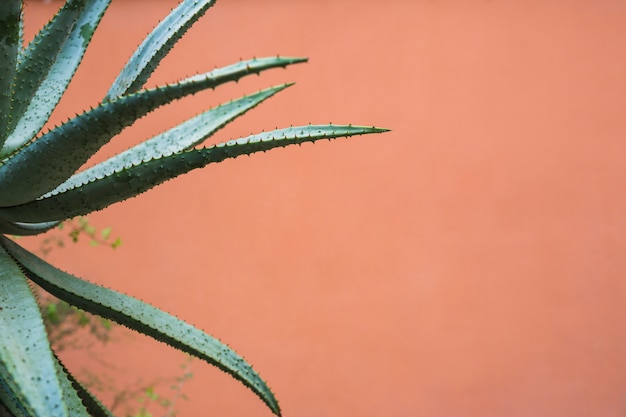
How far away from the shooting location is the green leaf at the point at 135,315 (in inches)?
32.7

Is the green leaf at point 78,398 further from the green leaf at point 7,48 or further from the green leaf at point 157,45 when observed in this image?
the green leaf at point 157,45

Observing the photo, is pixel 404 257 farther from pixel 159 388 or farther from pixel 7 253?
pixel 7 253

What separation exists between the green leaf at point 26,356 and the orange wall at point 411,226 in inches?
63.3

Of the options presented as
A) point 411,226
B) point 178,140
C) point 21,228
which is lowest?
point 21,228

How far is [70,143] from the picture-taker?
756mm

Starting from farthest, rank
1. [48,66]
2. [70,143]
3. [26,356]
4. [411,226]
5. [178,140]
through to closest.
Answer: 1. [411,226]
2. [178,140]
3. [48,66]
4. [70,143]
5. [26,356]

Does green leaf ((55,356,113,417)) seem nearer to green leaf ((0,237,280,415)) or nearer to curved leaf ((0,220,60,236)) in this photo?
green leaf ((0,237,280,415))

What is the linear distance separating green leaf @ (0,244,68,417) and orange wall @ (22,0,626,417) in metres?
1.61

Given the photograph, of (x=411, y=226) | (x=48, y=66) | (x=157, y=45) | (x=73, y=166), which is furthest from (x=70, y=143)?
(x=411, y=226)

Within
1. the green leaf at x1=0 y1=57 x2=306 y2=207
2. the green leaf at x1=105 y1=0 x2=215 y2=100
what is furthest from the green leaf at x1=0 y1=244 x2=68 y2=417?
the green leaf at x1=105 y1=0 x2=215 y2=100

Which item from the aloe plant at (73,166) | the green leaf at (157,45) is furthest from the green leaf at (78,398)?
the green leaf at (157,45)

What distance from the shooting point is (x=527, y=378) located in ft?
7.30

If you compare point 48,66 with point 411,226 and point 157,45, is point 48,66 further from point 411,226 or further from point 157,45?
point 411,226

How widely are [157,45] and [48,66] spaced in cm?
17
